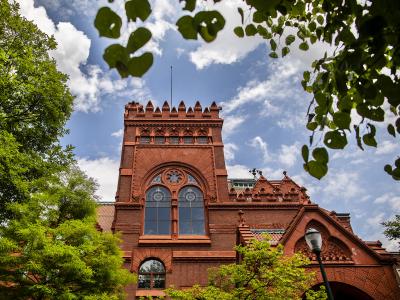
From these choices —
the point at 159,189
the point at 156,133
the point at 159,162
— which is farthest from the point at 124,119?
the point at 159,189

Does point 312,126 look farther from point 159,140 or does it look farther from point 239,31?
point 159,140

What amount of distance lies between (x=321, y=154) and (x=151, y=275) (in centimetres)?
1826

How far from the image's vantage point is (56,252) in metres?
10.9

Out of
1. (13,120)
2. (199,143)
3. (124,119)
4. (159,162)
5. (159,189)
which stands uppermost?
(124,119)

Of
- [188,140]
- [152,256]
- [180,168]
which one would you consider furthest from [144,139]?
[152,256]

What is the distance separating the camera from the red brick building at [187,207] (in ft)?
61.0

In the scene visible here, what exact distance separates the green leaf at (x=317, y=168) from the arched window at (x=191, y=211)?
19.1 metres

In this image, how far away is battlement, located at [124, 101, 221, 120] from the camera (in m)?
25.7

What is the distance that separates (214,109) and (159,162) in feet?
20.3

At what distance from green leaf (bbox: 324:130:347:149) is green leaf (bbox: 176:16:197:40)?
1251 millimetres

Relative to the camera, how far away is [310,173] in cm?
258

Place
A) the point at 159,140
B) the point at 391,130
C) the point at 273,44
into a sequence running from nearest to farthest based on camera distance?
the point at 391,130 < the point at 273,44 < the point at 159,140

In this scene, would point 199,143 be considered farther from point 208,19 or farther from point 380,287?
point 208,19

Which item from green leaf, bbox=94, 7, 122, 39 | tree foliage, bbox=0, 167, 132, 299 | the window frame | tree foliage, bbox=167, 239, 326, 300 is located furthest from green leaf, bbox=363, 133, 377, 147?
the window frame
